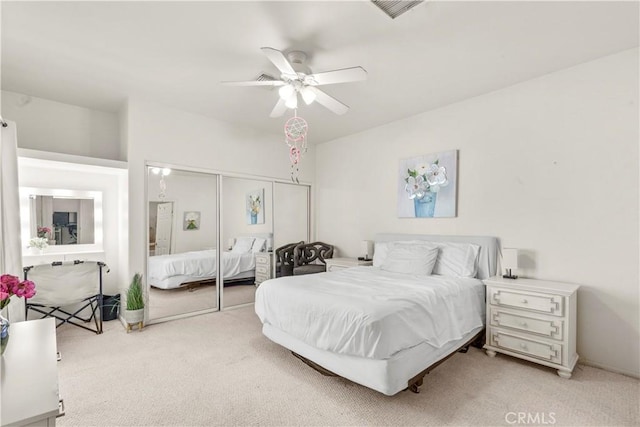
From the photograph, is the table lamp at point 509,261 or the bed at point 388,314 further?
the table lamp at point 509,261

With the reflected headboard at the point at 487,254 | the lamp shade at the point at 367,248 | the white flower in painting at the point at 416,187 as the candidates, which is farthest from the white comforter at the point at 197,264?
the reflected headboard at the point at 487,254

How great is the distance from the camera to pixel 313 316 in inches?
96.1

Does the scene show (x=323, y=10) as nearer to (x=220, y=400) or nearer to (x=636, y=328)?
(x=220, y=400)

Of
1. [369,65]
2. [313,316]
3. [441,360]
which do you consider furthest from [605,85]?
[313,316]

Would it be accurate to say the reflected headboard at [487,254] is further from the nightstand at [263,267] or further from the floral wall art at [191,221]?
the floral wall art at [191,221]

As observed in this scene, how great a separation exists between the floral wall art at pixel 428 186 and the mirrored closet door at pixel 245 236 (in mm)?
2115

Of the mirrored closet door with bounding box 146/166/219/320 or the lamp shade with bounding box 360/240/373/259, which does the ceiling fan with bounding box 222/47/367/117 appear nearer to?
the mirrored closet door with bounding box 146/166/219/320

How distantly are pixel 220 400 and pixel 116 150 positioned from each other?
3571 millimetres

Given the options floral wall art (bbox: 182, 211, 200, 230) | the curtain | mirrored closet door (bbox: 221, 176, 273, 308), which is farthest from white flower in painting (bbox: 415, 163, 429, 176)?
the curtain

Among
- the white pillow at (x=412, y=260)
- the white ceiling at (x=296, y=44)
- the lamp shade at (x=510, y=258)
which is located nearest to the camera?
the white ceiling at (x=296, y=44)

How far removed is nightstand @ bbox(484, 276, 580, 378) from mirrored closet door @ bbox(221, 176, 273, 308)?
3210mm

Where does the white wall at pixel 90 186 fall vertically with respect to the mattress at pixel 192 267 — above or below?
above

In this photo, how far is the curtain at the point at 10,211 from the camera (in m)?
2.81

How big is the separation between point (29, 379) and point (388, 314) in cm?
181
